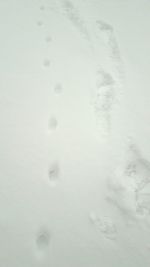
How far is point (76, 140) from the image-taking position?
1.35 metres

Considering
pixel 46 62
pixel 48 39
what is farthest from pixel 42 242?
pixel 48 39

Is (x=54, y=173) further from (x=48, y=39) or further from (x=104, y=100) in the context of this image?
(x=48, y=39)

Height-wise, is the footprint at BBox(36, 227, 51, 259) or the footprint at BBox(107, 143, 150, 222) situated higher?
the footprint at BBox(107, 143, 150, 222)

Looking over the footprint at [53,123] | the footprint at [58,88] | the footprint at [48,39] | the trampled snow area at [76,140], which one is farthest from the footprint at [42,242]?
the footprint at [48,39]

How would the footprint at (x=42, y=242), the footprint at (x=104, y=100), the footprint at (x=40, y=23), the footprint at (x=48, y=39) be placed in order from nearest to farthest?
the footprint at (x=42, y=242) → the footprint at (x=104, y=100) → the footprint at (x=48, y=39) → the footprint at (x=40, y=23)

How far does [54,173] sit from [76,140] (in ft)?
0.62

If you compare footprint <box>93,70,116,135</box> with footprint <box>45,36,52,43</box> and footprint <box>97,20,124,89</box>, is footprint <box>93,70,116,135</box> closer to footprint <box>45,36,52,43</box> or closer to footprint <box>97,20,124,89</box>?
footprint <box>97,20,124,89</box>

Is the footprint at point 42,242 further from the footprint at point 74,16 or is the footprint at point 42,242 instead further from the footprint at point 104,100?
the footprint at point 74,16

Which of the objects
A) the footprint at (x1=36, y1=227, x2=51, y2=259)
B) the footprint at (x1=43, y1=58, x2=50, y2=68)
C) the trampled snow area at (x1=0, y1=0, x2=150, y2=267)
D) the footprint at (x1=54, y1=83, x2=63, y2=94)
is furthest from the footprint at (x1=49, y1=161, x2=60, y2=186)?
the footprint at (x1=43, y1=58, x2=50, y2=68)

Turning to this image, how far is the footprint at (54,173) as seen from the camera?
1.23 meters

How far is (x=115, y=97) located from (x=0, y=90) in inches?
23.3

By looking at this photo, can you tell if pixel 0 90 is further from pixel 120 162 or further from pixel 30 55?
pixel 120 162

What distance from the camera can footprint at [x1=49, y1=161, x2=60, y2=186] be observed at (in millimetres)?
1228

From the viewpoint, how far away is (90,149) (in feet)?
4.31
